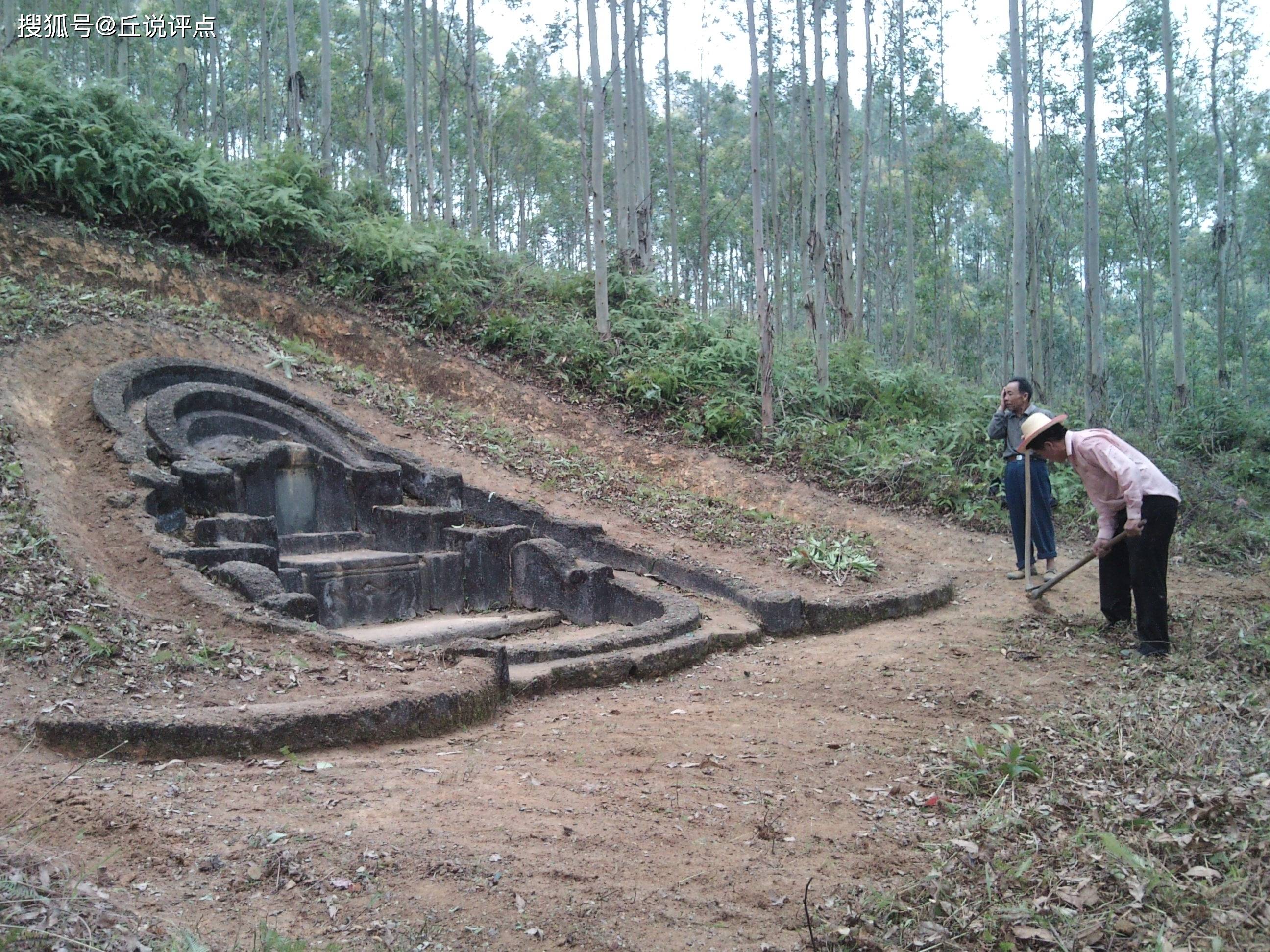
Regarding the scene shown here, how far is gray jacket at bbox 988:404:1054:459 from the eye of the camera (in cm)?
788

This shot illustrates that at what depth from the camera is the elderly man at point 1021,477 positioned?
25.8ft

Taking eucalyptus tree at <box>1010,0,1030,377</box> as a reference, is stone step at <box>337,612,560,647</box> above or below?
below

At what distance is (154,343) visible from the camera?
9.98 m

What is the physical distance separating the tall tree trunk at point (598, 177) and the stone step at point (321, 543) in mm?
6870

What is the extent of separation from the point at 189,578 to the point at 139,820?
117 inches

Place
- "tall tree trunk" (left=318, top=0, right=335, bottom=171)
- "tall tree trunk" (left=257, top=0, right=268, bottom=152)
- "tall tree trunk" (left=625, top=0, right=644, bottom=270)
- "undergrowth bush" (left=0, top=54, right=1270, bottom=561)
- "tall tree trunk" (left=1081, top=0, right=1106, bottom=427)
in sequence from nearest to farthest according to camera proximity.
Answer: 1. "undergrowth bush" (left=0, top=54, right=1270, bottom=561)
2. "tall tree trunk" (left=1081, top=0, right=1106, bottom=427)
3. "tall tree trunk" (left=318, top=0, right=335, bottom=171)
4. "tall tree trunk" (left=625, top=0, right=644, bottom=270)
5. "tall tree trunk" (left=257, top=0, right=268, bottom=152)

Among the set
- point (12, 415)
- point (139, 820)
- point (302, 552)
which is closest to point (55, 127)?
point (12, 415)

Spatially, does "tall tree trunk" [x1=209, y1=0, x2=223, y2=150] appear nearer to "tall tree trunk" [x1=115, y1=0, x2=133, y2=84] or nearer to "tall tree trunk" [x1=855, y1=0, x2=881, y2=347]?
"tall tree trunk" [x1=115, y1=0, x2=133, y2=84]

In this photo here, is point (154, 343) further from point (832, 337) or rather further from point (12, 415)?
point (832, 337)

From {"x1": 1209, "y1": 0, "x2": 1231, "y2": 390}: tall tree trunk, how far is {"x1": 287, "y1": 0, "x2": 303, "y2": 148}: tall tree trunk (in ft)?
56.9

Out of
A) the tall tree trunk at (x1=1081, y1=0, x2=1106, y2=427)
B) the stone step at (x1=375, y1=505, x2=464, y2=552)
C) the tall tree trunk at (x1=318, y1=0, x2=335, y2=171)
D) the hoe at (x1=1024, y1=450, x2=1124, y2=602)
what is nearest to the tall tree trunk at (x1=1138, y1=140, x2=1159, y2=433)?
the tall tree trunk at (x1=1081, y1=0, x2=1106, y2=427)

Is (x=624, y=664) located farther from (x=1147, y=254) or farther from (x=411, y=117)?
(x=1147, y=254)

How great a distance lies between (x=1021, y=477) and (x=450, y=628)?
16.3 ft

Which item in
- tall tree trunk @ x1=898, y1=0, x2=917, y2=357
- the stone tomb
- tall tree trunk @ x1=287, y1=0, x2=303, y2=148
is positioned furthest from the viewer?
tall tree trunk @ x1=898, y1=0, x2=917, y2=357
